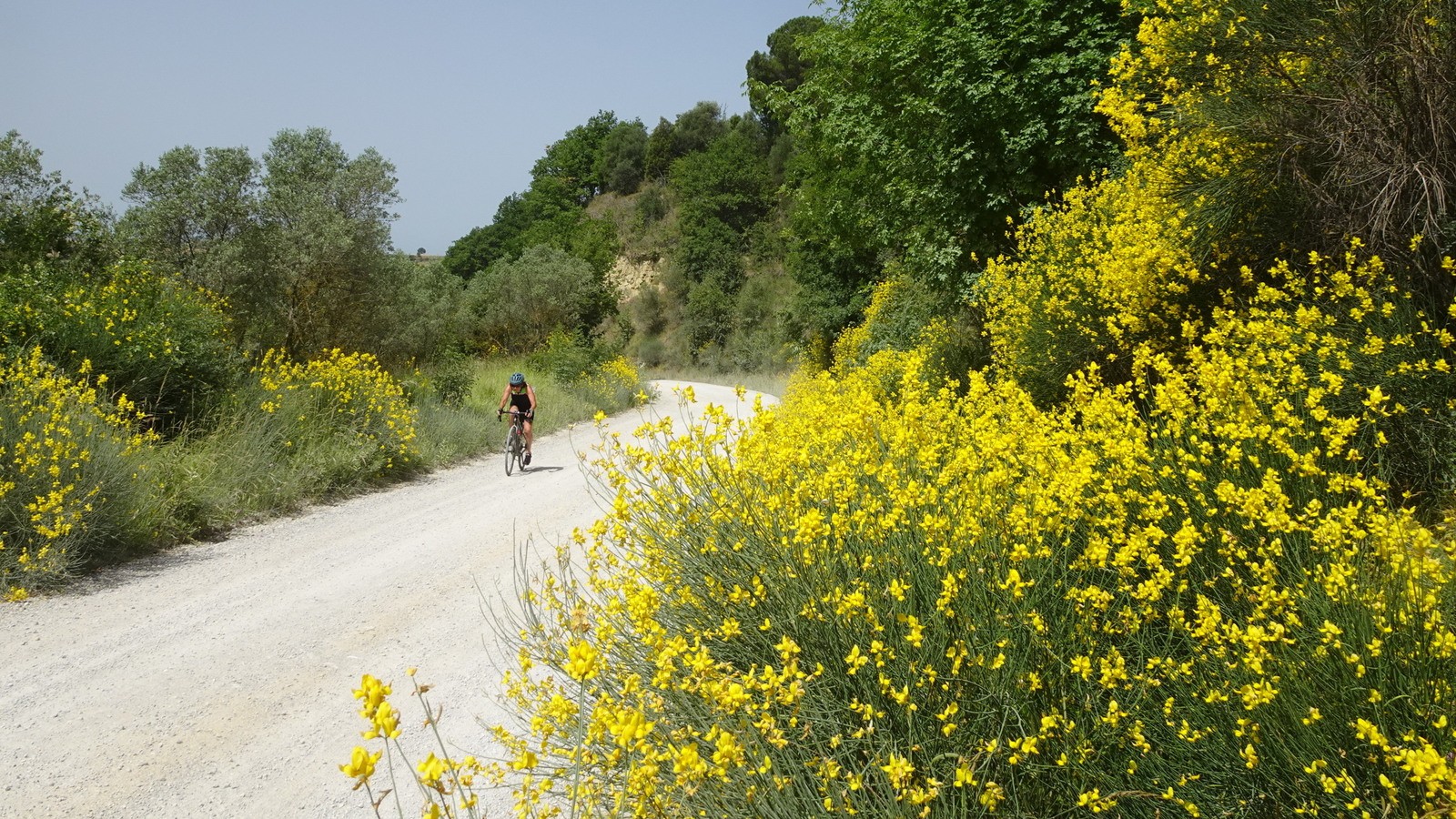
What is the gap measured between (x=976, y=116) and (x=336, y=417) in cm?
890

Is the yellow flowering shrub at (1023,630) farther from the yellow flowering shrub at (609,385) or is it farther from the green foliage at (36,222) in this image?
the yellow flowering shrub at (609,385)

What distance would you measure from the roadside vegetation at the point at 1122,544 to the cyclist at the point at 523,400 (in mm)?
6965

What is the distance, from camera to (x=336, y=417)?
10375 millimetres

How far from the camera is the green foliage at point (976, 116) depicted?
340 inches

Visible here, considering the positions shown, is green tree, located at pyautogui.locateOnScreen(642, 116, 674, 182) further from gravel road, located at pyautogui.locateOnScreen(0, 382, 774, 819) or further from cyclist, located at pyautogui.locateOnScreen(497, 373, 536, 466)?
gravel road, located at pyautogui.locateOnScreen(0, 382, 774, 819)

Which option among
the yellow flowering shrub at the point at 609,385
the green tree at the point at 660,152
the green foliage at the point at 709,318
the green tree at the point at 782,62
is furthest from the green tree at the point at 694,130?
the yellow flowering shrub at the point at 609,385

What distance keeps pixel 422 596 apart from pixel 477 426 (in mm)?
8141

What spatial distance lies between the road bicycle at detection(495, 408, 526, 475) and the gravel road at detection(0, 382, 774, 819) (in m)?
3.42

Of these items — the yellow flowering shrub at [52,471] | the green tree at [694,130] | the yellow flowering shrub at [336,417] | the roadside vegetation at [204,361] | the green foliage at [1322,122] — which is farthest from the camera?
the green tree at [694,130]

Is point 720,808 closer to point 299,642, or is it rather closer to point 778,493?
point 778,493

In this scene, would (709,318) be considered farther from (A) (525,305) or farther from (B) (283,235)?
(B) (283,235)

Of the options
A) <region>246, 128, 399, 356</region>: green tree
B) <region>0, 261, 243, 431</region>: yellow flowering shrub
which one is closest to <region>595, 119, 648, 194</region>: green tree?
<region>246, 128, 399, 356</region>: green tree

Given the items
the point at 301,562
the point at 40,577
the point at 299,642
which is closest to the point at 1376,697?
the point at 299,642

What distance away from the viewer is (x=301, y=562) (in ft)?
21.9
